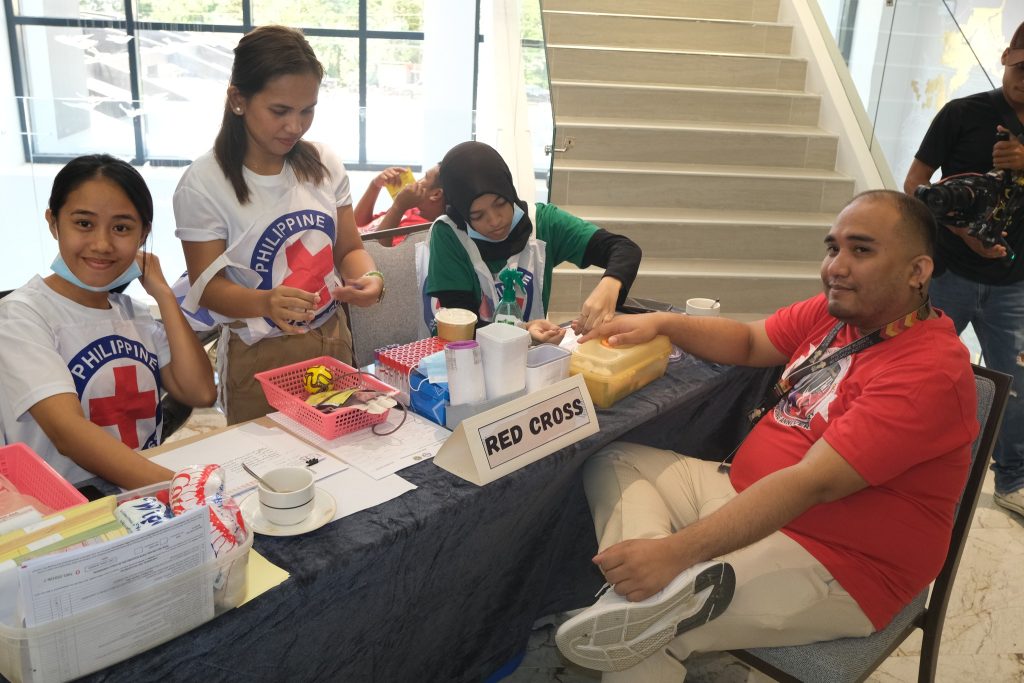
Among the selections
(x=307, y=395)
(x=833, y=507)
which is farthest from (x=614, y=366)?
(x=307, y=395)

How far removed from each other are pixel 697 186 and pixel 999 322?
2.24m

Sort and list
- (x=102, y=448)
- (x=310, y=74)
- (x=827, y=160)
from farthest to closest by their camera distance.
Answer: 1. (x=827, y=160)
2. (x=310, y=74)
3. (x=102, y=448)

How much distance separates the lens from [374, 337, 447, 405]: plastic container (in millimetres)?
1771

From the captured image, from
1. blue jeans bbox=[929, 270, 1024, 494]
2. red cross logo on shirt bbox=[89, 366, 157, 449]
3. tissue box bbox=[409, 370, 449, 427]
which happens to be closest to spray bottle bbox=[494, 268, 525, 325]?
tissue box bbox=[409, 370, 449, 427]

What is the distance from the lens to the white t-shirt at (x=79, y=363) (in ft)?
4.83

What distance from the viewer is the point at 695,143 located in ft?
15.7

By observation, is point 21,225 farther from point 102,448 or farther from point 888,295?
point 888,295

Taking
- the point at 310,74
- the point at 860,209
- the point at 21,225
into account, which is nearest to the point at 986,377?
the point at 860,209

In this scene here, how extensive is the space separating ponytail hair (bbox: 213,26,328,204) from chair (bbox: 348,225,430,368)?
0.57 metres

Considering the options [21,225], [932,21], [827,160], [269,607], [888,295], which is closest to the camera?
[269,607]

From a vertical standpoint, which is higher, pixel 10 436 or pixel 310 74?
pixel 310 74

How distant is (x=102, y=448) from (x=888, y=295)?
152 cm

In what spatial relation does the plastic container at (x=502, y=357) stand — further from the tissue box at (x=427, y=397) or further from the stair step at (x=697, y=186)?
the stair step at (x=697, y=186)

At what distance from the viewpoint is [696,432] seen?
7.24 ft
